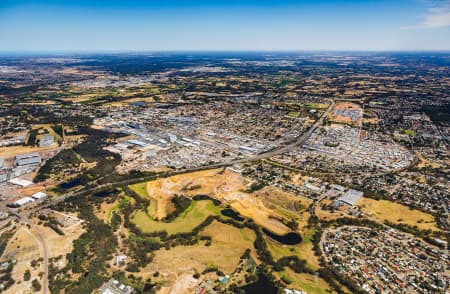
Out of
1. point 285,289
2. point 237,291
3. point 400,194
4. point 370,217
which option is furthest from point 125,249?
point 400,194

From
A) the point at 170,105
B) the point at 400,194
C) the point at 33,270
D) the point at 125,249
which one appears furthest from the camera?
the point at 170,105

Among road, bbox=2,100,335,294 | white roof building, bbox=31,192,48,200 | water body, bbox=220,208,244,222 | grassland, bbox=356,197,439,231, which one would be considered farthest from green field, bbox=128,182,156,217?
grassland, bbox=356,197,439,231

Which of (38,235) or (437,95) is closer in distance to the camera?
(38,235)

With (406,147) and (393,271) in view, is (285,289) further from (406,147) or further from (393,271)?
(406,147)

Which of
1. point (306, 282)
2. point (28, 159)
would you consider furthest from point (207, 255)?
point (28, 159)

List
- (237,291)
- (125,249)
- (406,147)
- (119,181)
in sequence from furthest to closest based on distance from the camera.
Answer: (406,147), (119,181), (125,249), (237,291)

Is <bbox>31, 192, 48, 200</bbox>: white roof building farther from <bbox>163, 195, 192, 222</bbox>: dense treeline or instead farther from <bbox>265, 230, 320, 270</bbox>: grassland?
<bbox>265, 230, 320, 270</bbox>: grassland

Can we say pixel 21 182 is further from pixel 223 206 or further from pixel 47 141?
pixel 223 206
